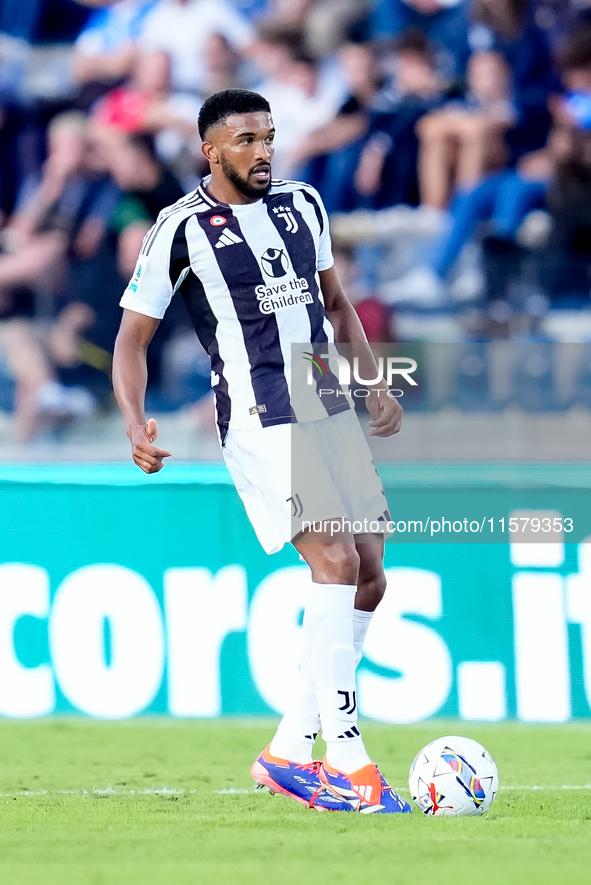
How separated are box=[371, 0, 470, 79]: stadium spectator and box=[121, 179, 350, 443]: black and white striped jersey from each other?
4551mm

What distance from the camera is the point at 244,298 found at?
326cm

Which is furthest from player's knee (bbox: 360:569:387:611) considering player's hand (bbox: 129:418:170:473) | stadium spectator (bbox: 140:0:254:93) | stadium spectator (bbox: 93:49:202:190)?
stadium spectator (bbox: 140:0:254:93)

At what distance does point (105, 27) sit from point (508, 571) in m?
5.04

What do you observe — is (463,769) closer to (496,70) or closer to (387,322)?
(387,322)

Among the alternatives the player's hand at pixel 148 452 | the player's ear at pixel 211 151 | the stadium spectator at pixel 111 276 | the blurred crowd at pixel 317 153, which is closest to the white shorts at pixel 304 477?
the player's hand at pixel 148 452

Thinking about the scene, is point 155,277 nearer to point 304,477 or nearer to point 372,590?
point 304,477

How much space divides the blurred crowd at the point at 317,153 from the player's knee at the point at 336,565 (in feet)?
10.3

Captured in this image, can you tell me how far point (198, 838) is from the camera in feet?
8.98

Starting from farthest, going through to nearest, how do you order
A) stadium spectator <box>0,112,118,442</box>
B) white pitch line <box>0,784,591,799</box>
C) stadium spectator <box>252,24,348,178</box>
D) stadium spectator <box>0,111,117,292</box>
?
stadium spectator <box>252,24,348,178</box>
stadium spectator <box>0,111,117,292</box>
stadium spectator <box>0,112,118,442</box>
white pitch line <box>0,784,591,799</box>

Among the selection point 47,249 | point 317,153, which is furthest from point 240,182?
point 317,153

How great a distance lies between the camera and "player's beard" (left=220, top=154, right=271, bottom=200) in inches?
127

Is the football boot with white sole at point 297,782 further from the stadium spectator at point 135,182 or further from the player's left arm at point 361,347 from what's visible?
the stadium spectator at point 135,182

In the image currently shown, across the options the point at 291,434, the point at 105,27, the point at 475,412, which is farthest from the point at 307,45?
the point at 291,434

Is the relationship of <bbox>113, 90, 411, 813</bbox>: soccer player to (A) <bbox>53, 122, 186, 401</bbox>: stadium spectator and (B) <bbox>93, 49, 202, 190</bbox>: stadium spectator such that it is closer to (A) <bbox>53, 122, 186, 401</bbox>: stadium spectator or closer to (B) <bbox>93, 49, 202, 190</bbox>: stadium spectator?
(A) <bbox>53, 122, 186, 401</bbox>: stadium spectator
